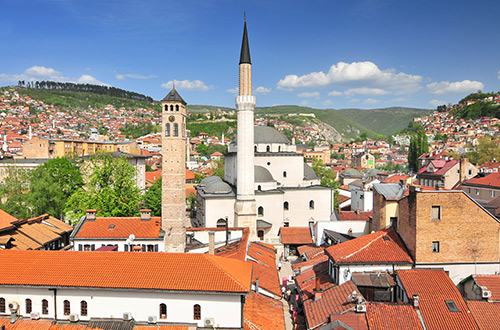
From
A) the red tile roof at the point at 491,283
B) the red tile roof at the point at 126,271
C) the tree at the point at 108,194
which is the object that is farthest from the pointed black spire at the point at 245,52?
the red tile roof at the point at 491,283

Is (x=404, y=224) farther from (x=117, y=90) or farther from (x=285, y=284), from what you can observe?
(x=117, y=90)

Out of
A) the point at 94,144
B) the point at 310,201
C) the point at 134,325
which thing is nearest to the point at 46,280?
the point at 134,325

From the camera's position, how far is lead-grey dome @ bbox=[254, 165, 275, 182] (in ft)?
109

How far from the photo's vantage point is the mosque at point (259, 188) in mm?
30859

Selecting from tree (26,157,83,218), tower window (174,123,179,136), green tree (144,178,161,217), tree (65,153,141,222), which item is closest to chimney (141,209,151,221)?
tower window (174,123,179,136)

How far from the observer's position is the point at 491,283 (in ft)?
49.6

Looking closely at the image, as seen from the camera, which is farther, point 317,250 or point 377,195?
point 317,250

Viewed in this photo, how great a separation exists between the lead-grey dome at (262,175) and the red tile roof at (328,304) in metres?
17.3

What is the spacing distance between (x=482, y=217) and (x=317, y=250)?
10.3 metres

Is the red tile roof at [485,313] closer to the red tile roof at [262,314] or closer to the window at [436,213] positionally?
the window at [436,213]

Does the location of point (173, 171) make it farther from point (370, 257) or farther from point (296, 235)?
point (370, 257)

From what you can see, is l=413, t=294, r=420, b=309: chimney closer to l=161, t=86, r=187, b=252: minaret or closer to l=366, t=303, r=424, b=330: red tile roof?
l=366, t=303, r=424, b=330: red tile roof

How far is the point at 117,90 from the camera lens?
192750mm

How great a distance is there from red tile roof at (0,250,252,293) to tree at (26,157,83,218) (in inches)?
720
